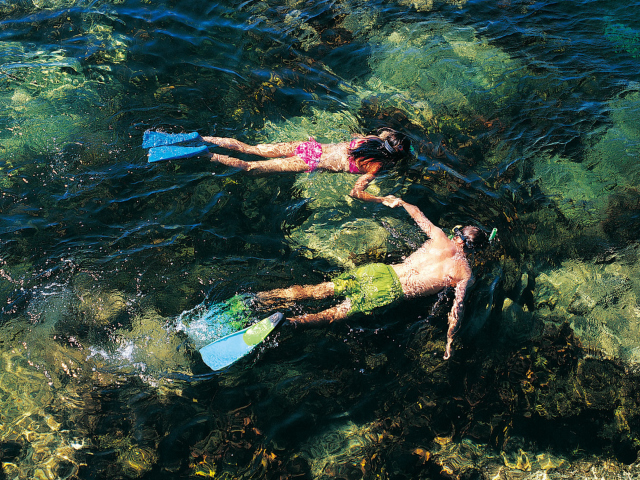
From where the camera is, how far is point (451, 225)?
6.52 meters

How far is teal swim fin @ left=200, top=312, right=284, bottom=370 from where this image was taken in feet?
16.0

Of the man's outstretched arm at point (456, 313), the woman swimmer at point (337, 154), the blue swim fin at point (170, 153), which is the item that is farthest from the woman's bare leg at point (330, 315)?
the blue swim fin at point (170, 153)

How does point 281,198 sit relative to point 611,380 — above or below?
above

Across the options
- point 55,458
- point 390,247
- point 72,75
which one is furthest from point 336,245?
point 72,75

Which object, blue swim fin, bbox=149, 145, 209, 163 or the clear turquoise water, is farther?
blue swim fin, bbox=149, 145, 209, 163

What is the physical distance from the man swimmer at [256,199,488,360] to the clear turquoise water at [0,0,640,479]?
0.21 m

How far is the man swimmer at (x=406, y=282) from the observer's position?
17.8 feet

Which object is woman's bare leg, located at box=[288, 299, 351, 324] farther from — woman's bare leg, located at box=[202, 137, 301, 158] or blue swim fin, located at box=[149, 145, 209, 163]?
blue swim fin, located at box=[149, 145, 209, 163]

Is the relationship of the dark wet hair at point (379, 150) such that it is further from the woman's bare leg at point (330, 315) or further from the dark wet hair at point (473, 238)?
the woman's bare leg at point (330, 315)

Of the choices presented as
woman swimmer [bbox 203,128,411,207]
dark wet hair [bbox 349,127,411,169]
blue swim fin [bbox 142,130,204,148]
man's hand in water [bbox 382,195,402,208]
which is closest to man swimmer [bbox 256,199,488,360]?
man's hand in water [bbox 382,195,402,208]

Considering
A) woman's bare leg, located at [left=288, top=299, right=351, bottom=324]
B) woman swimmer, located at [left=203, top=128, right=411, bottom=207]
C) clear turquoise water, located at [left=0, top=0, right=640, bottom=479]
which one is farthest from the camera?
woman swimmer, located at [left=203, top=128, right=411, bottom=207]

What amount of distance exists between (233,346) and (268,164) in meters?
2.86

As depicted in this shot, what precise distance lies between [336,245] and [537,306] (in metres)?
2.99

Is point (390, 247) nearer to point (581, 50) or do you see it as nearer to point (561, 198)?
point (561, 198)
